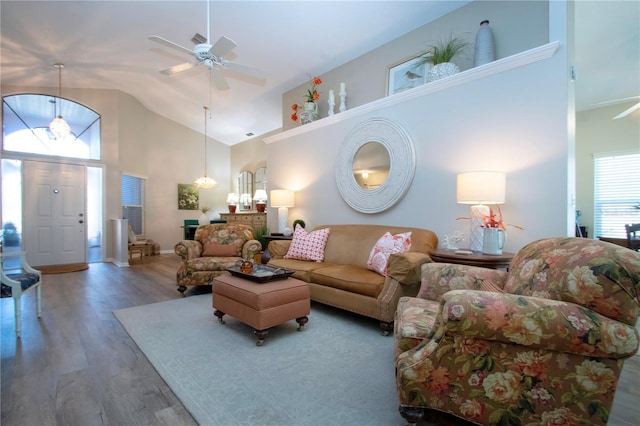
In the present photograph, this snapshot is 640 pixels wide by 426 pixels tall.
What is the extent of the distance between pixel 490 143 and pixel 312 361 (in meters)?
2.53

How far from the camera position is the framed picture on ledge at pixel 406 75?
3412 mm

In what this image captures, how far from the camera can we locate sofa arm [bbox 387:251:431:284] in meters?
2.46

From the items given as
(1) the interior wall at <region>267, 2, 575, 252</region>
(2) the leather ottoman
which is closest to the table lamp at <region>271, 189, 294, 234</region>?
(1) the interior wall at <region>267, 2, 575, 252</region>

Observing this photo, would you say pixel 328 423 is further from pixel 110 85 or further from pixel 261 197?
pixel 110 85

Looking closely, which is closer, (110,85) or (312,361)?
(312,361)

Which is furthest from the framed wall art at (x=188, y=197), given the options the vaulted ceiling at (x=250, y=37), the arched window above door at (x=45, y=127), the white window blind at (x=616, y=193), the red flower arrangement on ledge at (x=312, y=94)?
the white window blind at (x=616, y=193)

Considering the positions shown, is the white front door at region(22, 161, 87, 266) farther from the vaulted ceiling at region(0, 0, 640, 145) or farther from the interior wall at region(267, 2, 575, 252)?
the interior wall at region(267, 2, 575, 252)

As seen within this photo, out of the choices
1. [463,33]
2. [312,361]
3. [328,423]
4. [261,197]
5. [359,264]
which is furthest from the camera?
[261,197]

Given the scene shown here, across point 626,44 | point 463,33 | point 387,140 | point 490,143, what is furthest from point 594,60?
point 387,140

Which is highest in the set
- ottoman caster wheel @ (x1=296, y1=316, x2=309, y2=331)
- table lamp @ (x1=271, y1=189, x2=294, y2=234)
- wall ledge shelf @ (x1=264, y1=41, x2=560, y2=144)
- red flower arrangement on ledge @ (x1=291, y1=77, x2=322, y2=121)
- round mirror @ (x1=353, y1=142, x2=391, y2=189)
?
red flower arrangement on ledge @ (x1=291, y1=77, x2=322, y2=121)

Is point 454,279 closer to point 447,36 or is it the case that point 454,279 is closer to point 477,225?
point 477,225

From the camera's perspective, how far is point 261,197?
6672mm

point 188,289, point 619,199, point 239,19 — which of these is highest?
point 239,19

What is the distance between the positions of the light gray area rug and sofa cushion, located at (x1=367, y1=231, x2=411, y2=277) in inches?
21.8
